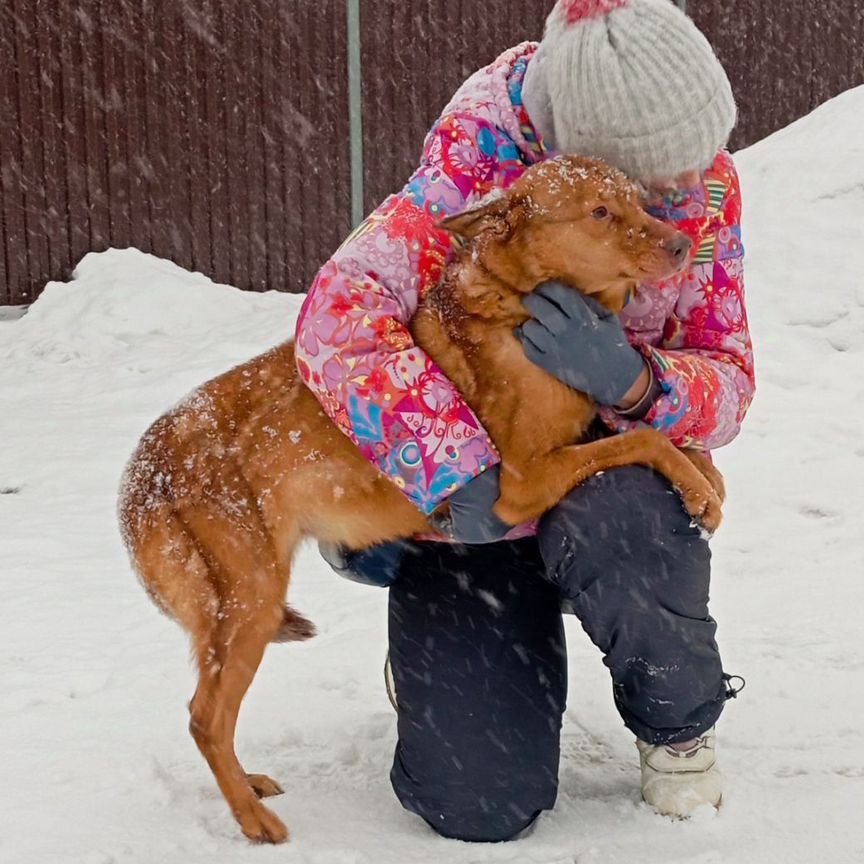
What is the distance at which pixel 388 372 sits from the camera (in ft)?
8.59

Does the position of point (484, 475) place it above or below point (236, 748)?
above

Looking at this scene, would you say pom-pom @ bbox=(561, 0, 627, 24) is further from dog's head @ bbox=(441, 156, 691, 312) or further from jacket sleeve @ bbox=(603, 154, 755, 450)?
jacket sleeve @ bbox=(603, 154, 755, 450)

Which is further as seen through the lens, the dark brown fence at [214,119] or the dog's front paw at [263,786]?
the dark brown fence at [214,119]

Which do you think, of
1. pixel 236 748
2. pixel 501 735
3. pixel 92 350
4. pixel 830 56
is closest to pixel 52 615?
pixel 236 748

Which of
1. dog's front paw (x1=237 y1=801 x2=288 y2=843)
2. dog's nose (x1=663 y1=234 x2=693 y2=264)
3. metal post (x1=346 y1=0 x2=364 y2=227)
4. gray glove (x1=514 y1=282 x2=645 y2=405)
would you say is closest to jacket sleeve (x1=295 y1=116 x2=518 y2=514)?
gray glove (x1=514 y1=282 x2=645 y2=405)

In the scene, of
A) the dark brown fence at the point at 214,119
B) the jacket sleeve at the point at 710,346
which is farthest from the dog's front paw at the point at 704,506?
the dark brown fence at the point at 214,119

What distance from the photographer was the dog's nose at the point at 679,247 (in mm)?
2697

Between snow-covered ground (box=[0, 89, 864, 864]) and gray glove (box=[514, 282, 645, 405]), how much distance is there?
1.01m

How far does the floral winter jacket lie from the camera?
8.57 ft

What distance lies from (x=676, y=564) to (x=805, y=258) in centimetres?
539

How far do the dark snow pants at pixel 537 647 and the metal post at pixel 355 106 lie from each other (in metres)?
6.84

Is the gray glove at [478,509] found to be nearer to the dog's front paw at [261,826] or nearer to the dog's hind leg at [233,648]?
the dog's hind leg at [233,648]

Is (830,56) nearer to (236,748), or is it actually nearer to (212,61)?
(212,61)

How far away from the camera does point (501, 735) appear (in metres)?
2.83
